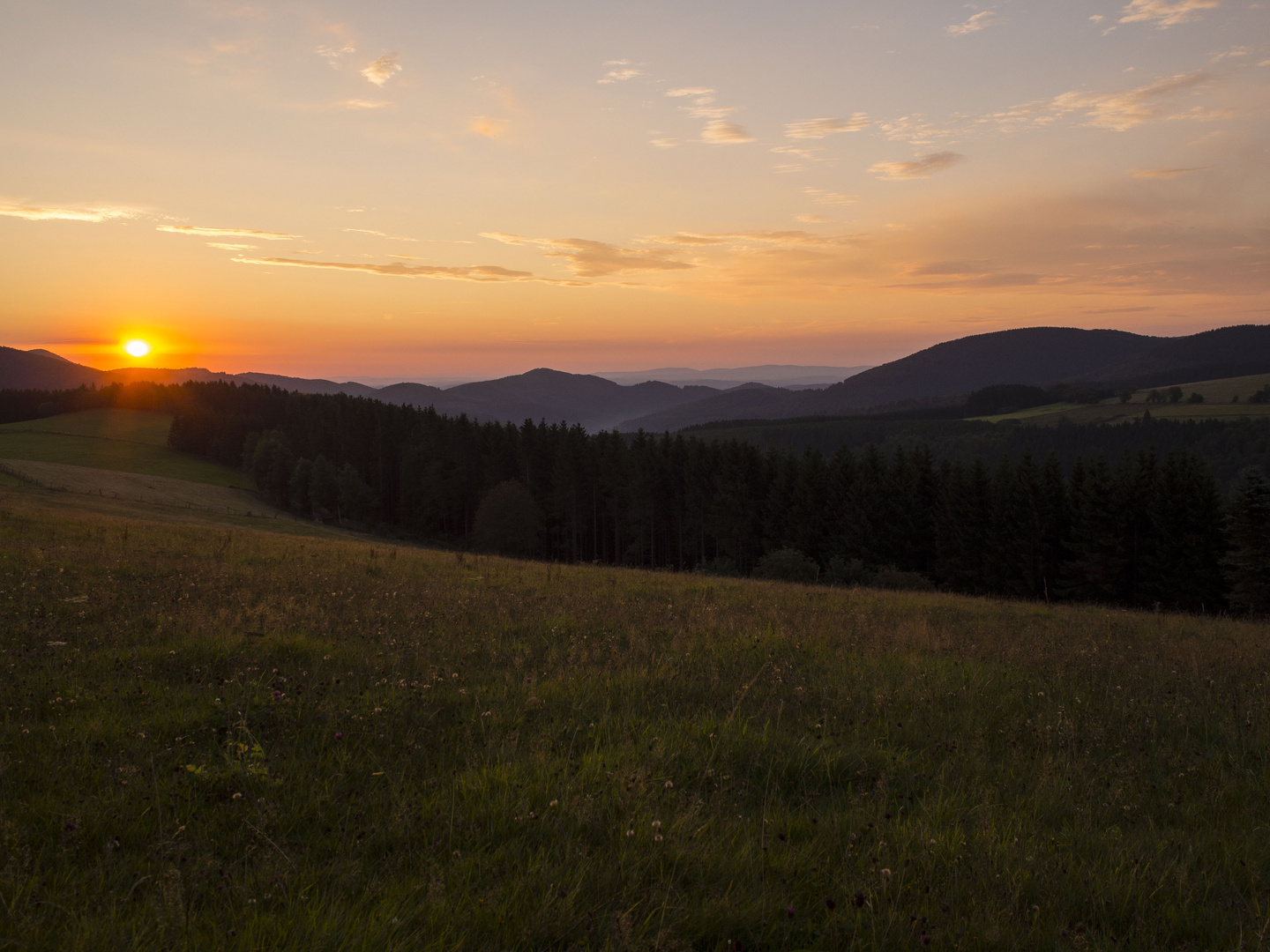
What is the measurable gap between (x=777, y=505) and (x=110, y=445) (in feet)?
313

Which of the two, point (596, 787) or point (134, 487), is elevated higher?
point (596, 787)

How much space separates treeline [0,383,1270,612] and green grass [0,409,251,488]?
522cm

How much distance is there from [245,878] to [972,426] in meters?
219

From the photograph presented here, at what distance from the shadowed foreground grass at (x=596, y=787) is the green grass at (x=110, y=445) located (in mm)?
86828

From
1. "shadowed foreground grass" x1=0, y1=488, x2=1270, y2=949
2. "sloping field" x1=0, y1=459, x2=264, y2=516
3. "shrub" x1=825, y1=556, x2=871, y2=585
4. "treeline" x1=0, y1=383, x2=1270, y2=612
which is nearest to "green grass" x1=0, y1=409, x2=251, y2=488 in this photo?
"treeline" x1=0, y1=383, x2=1270, y2=612

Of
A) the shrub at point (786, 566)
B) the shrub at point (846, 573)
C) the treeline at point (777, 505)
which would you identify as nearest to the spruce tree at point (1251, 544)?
the treeline at point (777, 505)

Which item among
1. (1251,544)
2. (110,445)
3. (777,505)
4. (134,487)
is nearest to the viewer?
(1251,544)

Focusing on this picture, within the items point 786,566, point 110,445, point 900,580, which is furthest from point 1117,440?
point 110,445

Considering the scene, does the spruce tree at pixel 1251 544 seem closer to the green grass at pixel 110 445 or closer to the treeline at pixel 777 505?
the treeline at pixel 777 505

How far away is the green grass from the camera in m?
83.4

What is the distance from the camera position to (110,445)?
96.8 metres

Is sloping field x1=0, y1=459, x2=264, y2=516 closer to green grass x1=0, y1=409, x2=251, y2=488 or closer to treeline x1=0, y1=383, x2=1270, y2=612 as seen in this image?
treeline x1=0, y1=383, x2=1270, y2=612

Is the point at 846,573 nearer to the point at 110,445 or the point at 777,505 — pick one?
the point at 777,505

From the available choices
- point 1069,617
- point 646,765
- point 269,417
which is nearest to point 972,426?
point 269,417
